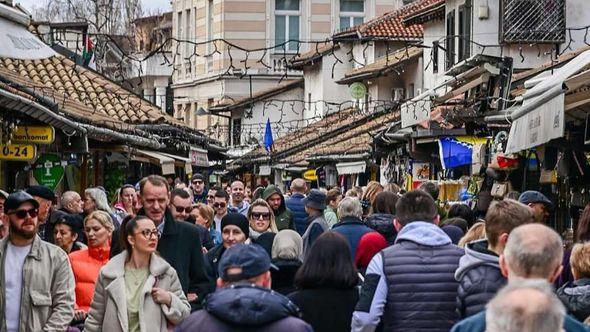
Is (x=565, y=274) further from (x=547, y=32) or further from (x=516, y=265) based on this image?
(x=547, y=32)

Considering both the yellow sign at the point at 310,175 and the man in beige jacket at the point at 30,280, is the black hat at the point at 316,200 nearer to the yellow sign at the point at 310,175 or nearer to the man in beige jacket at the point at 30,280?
the man in beige jacket at the point at 30,280

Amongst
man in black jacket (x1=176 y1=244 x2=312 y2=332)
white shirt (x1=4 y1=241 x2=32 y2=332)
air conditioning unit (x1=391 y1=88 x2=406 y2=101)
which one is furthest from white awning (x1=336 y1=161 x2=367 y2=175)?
man in black jacket (x1=176 y1=244 x2=312 y2=332)

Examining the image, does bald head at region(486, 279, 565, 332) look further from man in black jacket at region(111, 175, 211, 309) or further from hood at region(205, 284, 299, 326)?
man in black jacket at region(111, 175, 211, 309)

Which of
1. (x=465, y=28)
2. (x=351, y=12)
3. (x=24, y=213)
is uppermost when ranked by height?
(x=351, y=12)

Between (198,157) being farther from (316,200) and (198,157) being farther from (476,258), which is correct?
(476,258)

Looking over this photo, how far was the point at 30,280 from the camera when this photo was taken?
11.6 meters

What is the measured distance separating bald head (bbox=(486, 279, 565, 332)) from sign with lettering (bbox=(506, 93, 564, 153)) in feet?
27.9

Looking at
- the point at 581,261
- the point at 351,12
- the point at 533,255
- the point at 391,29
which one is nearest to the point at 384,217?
the point at 581,261

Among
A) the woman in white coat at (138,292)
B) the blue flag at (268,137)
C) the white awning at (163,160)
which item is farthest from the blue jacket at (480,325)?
the blue flag at (268,137)

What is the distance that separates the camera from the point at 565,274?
12.2 meters

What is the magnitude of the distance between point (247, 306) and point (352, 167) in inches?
1464

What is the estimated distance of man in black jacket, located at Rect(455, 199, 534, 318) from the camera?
31.1 feet

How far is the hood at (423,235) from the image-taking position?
10.8 meters

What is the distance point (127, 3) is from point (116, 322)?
82114 mm
